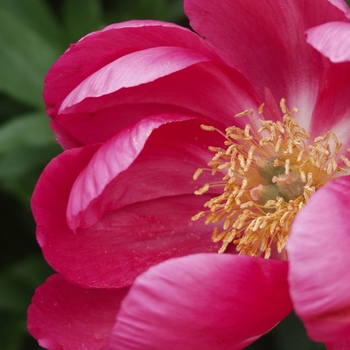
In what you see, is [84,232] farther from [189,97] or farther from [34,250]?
[34,250]

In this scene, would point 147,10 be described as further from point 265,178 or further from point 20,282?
point 20,282

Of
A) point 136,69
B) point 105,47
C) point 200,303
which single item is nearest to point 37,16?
point 105,47

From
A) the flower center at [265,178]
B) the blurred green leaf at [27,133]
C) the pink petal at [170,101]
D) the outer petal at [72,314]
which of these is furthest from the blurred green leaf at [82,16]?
the outer petal at [72,314]

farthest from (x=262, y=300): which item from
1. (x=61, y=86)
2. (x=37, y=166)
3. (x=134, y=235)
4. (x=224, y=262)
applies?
(x=37, y=166)

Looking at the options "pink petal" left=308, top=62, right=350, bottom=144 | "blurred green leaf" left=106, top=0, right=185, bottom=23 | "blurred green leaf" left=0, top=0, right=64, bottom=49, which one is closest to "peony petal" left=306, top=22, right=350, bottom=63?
"pink petal" left=308, top=62, right=350, bottom=144

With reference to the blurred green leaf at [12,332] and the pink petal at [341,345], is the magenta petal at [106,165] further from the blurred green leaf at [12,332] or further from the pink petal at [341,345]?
the blurred green leaf at [12,332]

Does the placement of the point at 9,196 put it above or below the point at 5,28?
below
